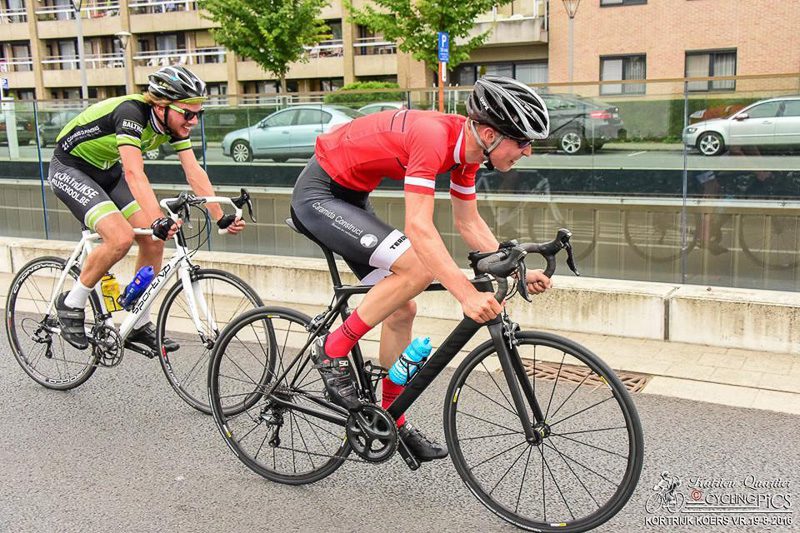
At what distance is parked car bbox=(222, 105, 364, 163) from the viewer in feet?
32.1

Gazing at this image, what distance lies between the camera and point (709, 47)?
110 ft

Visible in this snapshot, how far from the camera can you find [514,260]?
3338 millimetres

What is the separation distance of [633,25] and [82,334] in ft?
109

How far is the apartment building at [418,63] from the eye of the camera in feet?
108

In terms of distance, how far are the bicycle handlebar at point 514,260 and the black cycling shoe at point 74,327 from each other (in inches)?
121

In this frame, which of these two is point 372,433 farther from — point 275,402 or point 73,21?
point 73,21

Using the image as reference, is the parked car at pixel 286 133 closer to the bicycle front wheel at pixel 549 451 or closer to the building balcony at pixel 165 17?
the bicycle front wheel at pixel 549 451

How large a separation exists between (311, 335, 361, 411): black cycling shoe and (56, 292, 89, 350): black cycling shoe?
2.28 m

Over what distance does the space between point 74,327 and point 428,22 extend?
28736mm

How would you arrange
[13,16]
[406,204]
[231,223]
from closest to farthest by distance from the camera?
[406,204] → [231,223] → [13,16]

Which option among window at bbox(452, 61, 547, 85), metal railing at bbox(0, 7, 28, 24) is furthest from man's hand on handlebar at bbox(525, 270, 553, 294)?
metal railing at bbox(0, 7, 28, 24)

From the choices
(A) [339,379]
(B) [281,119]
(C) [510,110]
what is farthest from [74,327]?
(B) [281,119]

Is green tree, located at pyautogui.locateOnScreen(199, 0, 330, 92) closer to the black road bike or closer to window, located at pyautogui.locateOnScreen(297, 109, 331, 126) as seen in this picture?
window, located at pyautogui.locateOnScreen(297, 109, 331, 126)

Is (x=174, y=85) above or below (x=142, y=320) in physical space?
above
